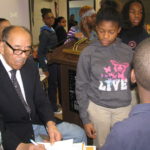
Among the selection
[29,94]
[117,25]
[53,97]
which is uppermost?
[117,25]

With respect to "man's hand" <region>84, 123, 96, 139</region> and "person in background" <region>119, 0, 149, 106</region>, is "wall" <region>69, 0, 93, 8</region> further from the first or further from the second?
"man's hand" <region>84, 123, 96, 139</region>

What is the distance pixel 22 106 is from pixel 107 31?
2.77 feet

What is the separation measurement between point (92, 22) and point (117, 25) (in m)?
1.26

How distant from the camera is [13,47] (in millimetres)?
1623

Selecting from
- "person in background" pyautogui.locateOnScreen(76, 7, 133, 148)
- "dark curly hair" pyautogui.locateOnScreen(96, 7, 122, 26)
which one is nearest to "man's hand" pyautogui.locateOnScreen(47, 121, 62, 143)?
"person in background" pyautogui.locateOnScreen(76, 7, 133, 148)

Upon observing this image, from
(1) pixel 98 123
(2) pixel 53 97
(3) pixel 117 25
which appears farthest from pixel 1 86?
(2) pixel 53 97

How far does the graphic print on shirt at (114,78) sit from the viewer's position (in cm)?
187

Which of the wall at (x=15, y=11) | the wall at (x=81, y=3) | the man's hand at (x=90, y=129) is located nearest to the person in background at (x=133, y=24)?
the man's hand at (x=90, y=129)

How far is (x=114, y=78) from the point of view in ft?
6.15

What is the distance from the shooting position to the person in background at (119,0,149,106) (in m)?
2.43

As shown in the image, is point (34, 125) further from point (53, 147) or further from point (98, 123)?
point (98, 123)

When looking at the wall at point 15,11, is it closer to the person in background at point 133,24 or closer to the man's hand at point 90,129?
the person in background at point 133,24

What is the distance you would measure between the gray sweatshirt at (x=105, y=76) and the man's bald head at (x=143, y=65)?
3.00 feet

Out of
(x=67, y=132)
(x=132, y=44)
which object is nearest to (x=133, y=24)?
(x=132, y=44)
